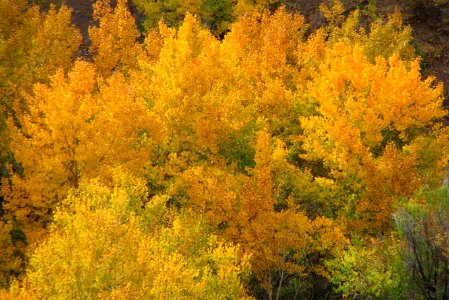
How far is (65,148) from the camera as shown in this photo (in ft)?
93.4

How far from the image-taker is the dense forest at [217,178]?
20.1 meters

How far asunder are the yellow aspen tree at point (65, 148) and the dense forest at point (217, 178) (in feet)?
0.38

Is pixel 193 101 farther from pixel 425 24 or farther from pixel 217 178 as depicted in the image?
pixel 425 24

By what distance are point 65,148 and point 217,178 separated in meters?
8.85

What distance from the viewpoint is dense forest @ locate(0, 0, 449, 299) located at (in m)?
20.1

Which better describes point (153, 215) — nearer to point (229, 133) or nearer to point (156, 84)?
point (229, 133)

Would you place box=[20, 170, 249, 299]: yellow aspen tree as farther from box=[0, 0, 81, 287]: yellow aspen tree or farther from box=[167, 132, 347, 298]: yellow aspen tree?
box=[0, 0, 81, 287]: yellow aspen tree

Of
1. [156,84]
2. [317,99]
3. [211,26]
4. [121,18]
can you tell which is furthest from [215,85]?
[211,26]

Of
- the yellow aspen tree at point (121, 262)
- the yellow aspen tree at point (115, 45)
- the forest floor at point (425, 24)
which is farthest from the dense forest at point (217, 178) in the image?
the forest floor at point (425, 24)

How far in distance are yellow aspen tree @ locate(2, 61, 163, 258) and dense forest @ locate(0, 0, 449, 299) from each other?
0.38ft

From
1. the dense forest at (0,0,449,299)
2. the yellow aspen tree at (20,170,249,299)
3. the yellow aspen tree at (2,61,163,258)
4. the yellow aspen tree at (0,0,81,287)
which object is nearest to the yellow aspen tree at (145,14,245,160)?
the dense forest at (0,0,449,299)

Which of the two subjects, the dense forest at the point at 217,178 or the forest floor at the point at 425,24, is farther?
the forest floor at the point at 425,24

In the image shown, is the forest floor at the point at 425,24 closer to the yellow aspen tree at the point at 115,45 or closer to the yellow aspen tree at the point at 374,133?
the yellow aspen tree at the point at 374,133

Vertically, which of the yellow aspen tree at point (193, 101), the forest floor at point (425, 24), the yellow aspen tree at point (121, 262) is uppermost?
the forest floor at point (425, 24)
